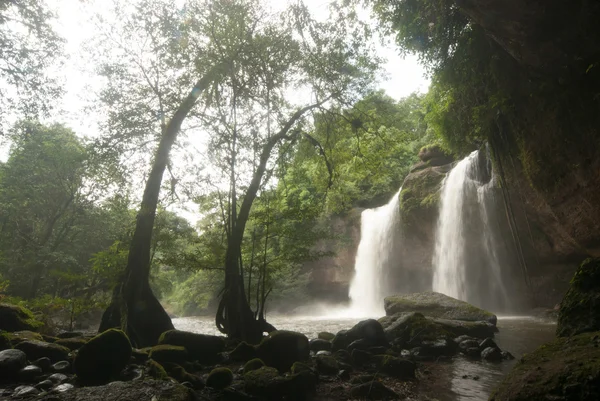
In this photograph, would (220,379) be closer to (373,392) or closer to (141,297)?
(373,392)

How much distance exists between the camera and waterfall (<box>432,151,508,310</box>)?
16.3 metres

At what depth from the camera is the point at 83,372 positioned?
5180 millimetres

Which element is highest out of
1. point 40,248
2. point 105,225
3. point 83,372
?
point 105,225

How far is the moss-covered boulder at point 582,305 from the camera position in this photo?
4.52 metres

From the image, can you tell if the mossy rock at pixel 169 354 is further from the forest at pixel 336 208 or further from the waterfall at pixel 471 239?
the waterfall at pixel 471 239

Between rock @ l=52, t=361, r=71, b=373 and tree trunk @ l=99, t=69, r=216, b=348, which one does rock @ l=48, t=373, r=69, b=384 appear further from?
tree trunk @ l=99, t=69, r=216, b=348

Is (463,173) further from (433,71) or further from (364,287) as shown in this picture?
(364,287)

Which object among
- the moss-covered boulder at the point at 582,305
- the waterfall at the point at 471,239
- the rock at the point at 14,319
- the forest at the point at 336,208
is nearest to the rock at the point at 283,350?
the forest at the point at 336,208

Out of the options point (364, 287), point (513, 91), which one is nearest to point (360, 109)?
point (513, 91)

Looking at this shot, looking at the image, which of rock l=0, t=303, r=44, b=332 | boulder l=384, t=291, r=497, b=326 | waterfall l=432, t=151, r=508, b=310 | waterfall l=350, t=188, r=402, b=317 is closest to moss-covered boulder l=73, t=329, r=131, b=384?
rock l=0, t=303, r=44, b=332

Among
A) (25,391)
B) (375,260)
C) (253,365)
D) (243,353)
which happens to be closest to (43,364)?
(25,391)

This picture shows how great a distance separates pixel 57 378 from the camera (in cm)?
518

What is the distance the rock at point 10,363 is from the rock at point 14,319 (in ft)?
10.5

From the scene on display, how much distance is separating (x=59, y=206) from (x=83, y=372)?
1905cm
